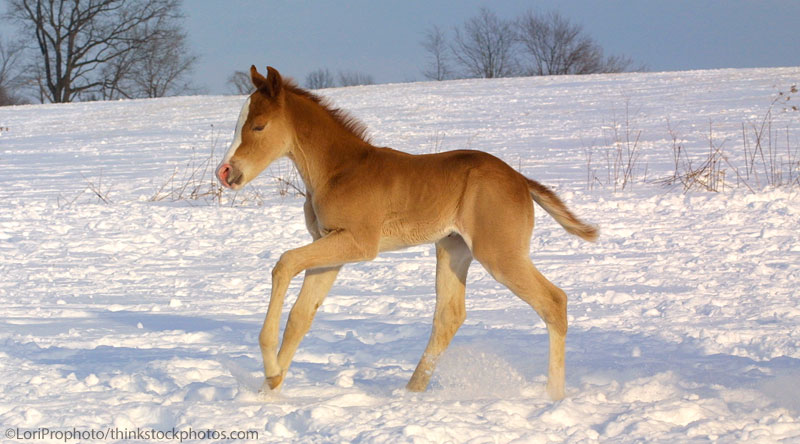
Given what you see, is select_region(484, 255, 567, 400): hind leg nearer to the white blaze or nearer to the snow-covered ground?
the snow-covered ground

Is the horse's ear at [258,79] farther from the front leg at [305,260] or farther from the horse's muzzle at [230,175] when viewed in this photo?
the front leg at [305,260]

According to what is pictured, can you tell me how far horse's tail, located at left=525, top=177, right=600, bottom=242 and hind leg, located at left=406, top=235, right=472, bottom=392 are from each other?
0.52m

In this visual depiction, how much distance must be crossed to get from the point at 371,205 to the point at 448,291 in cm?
80

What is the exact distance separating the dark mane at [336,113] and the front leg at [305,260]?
77 cm

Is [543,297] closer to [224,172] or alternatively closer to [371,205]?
[371,205]

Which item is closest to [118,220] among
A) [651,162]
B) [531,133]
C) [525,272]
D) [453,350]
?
[453,350]

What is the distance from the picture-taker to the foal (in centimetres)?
438

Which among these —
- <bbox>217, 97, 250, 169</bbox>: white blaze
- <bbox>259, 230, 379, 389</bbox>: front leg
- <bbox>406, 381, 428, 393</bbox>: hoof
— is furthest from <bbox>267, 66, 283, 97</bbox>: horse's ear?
<bbox>406, 381, 428, 393</bbox>: hoof

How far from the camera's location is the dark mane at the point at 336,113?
4824 mm

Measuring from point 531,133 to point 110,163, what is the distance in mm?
8970

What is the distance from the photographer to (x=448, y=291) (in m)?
4.91

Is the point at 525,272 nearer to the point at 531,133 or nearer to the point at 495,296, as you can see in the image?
the point at 495,296

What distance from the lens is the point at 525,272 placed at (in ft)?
14.4

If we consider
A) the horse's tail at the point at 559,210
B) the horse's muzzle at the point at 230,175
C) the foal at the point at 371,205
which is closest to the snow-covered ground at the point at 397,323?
the foal at the point at 371,205
